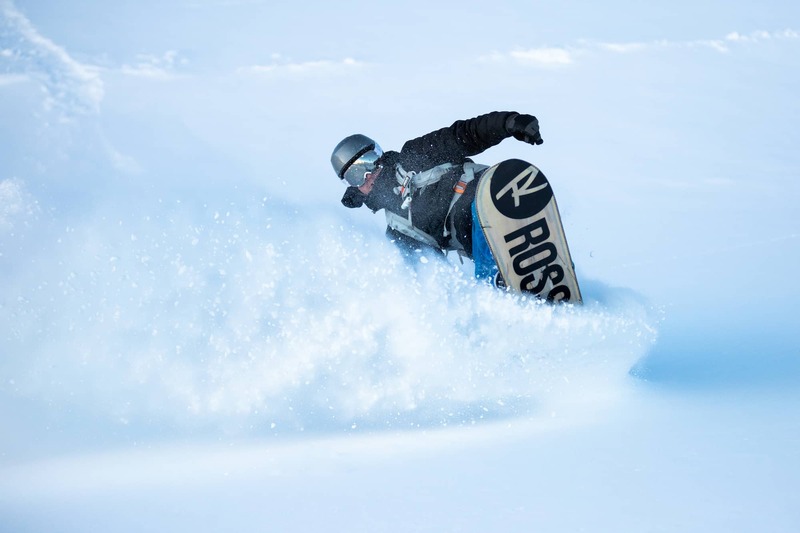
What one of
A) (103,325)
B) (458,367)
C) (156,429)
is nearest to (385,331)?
(458,367)

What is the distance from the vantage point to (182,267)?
5648 mm

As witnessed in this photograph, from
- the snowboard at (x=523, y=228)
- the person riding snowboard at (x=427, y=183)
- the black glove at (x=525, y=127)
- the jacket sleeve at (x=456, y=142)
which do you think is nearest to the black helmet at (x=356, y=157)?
the person riding snowboard at (x=427, y=183)

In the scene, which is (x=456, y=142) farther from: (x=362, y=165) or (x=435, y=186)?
(x=362, y=165)

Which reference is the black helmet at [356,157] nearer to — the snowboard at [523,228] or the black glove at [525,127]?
the snowboard at [523,228]

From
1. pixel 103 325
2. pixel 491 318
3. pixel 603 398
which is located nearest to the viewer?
pixel 603 398

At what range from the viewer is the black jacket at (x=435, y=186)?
16.9ft

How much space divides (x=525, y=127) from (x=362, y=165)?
1150 millimetres

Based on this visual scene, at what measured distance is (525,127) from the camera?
4.75m

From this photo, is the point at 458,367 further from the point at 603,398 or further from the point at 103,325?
the point at 103,325

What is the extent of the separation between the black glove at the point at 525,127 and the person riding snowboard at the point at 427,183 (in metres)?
0.31

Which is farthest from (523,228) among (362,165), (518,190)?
(362,165)

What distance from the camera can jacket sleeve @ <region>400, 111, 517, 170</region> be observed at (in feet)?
16.2

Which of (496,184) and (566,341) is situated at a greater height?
(496,184)

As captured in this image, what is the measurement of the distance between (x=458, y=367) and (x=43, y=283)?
3094 millimetres
